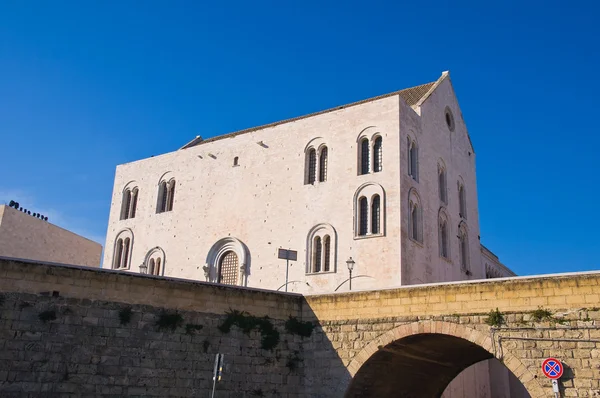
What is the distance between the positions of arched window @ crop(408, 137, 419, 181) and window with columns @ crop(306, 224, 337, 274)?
488 centimetres

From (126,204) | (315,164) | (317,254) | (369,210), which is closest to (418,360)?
(369,210)

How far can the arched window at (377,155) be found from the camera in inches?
1145

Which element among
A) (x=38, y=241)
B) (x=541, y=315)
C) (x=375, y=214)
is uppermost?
(x=38, y=241)

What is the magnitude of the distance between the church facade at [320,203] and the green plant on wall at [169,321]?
10552 mm

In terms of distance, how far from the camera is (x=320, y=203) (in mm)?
30172

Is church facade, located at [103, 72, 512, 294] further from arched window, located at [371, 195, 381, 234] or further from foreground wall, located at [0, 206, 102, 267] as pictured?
foreground wall, located at [0, 206, 102, 267]

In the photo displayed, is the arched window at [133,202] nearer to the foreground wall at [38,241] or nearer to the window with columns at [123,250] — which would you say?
the window with columns at [123,250]

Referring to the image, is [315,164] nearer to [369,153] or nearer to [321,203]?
[321,203]

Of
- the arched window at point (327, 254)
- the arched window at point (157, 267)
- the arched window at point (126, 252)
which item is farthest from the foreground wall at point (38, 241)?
the arched window at point (327, 254)

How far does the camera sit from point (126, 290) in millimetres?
18562

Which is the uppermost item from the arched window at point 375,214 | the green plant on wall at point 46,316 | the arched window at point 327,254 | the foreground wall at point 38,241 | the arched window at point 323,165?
the arched window at point 323,165

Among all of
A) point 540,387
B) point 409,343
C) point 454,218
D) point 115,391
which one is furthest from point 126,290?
point 454,218

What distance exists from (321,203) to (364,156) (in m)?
3.10

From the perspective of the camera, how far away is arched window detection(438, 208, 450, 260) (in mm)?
32406
